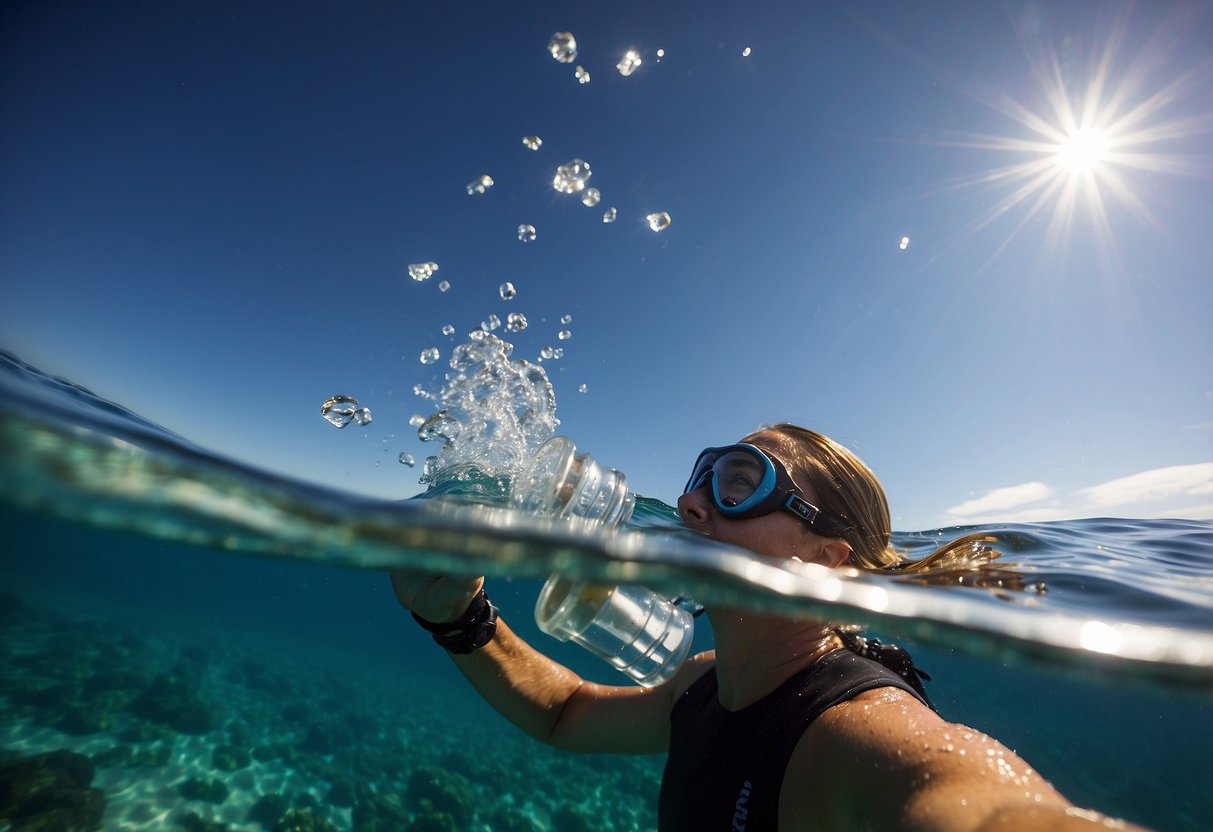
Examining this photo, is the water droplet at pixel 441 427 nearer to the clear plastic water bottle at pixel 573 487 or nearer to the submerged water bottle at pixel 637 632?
the clear plastic water bottle at pixel 573 487

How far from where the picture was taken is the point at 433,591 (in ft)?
9.48

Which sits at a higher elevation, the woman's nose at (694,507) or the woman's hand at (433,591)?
the woman's nose at (694,507)

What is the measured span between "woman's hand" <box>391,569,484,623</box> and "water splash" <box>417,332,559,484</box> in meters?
3.46

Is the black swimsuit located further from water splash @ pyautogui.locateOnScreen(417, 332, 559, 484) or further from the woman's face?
water splash @ pyautogui.locateOnScreen(417, 332, 559, 484)

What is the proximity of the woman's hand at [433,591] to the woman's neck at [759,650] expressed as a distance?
155cm

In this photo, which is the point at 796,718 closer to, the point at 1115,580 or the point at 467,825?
the point at 1115,580

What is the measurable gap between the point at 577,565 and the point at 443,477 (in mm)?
4888

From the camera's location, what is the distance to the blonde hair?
339 cm

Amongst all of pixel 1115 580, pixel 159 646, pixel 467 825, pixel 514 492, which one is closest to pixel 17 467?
pixel 514 492

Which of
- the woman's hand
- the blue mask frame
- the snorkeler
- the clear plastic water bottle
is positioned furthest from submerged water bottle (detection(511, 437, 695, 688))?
the blue mask frame

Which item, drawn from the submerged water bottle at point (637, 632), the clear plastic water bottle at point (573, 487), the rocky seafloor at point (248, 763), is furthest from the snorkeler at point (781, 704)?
the rocky seafloor at point (248, 763)

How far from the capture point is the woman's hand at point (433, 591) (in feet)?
9.45

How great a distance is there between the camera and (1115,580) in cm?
400

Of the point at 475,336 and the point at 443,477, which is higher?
the point at 475,336
